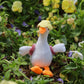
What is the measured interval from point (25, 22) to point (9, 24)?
0.49 ft

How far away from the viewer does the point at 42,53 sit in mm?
1229

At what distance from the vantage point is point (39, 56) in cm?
123

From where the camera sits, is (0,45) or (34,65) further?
(0,45)

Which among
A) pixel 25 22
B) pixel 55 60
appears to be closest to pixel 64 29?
pixel 55 60

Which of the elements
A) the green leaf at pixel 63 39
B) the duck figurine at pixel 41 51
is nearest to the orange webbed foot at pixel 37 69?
the duck figurine at pixel 41 51

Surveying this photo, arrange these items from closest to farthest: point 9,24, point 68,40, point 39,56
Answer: point 39,56, point 68,40, point 9,24

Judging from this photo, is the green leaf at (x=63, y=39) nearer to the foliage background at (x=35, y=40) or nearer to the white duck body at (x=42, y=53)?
the foliage background at (x=35, y=40)

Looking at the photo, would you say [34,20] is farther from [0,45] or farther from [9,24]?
[0,45]

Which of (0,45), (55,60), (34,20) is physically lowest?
(55,60)

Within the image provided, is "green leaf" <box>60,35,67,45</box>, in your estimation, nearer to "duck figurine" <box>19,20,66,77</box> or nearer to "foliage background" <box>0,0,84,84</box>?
"foliage background" <box>0,0,84,84</box>

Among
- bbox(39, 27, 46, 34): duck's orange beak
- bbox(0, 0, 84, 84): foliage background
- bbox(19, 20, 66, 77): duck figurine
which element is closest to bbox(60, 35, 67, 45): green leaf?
bbox(0, 0, 84, 84): foliage background

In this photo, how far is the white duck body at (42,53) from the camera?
4.04ft

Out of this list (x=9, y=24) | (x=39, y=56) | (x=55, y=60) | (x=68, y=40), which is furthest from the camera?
(x=9, y=24)

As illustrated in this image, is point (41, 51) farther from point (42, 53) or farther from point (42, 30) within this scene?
point (42, 30)
